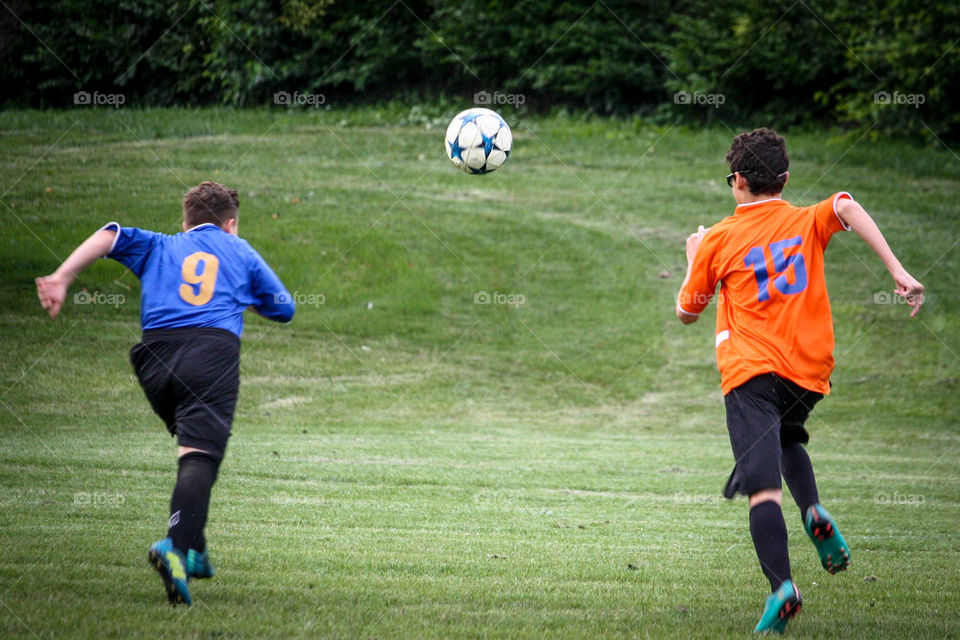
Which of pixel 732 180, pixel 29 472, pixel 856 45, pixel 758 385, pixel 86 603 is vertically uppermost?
pixel 732 180

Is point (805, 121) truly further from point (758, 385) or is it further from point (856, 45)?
point (758, 385)

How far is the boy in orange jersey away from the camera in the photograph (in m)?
4.29

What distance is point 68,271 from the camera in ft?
13.9

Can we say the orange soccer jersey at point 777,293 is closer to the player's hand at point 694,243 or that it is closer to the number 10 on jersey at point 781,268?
the number 10 on jersey at point 781,268

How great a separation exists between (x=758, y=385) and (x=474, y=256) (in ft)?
48.5

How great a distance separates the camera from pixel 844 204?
173 inches

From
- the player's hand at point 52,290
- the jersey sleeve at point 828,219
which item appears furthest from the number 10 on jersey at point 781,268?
the player's hand at point 52,290

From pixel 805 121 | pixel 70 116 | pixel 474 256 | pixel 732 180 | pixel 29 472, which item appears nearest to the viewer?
pixel 732 180

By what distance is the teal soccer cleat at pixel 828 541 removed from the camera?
4.47 metres

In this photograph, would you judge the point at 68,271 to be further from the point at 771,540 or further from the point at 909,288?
the point at 909,288

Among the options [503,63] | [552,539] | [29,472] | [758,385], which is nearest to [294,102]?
[503,63]

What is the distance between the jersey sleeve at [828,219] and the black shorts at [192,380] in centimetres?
297

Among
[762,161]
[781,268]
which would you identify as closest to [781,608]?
[781,268]

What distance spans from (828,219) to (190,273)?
318cm
